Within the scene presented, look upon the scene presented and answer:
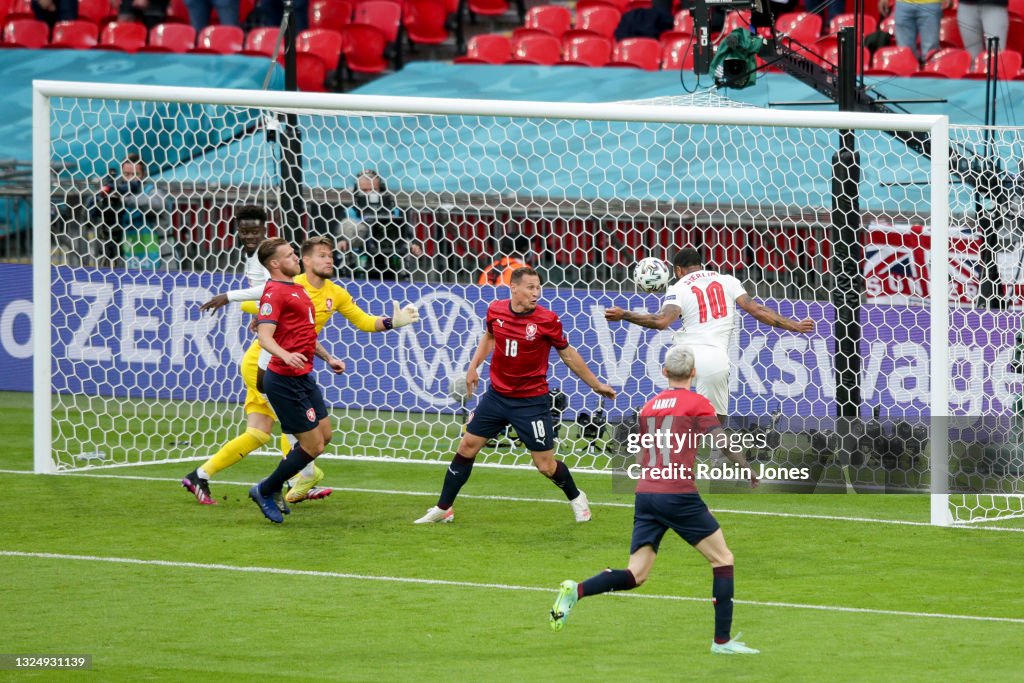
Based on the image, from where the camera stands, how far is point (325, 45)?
2181 cm

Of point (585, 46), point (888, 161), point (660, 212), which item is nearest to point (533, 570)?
point (660, 212)

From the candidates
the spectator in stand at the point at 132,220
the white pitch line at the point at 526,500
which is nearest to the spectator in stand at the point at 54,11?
the spectator in stand at the point at 132,220

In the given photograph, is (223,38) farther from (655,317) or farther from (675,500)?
(675,500)

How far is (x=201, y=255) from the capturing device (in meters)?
15.8

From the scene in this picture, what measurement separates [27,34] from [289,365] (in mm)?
14945

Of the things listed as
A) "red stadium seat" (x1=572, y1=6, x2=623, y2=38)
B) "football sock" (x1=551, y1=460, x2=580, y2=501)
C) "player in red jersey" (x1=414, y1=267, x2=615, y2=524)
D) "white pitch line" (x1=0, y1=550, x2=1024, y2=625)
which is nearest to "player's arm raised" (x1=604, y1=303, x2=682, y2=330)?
"player in red jersey" (x1=414, y1=267, x2=615, y2=524)

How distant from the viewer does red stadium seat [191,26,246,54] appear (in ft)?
72.6

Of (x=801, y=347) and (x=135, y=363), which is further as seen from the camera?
(x=135, y=363)

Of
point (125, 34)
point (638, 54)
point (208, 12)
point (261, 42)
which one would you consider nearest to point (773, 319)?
point (638, 54)

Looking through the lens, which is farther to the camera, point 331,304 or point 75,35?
point 75,35

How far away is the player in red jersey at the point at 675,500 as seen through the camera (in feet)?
23.8

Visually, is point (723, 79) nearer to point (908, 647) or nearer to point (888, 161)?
point (888, 161)

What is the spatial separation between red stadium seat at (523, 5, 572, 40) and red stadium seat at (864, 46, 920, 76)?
16.4 feet

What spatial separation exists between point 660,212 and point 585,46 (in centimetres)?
715
